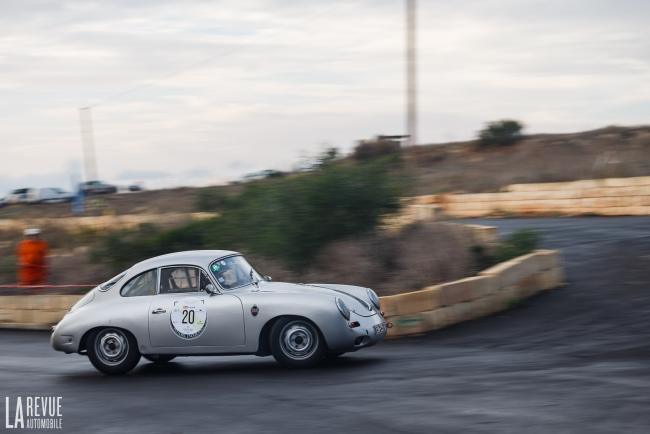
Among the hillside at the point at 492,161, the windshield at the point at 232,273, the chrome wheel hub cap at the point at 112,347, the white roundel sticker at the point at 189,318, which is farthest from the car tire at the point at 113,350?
the hillside at the point at 492,161

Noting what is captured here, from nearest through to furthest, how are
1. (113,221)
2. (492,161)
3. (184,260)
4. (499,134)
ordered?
(184,260)
(113,221)
(492,161)
(499,134)

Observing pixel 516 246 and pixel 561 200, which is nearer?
pixel 516 246

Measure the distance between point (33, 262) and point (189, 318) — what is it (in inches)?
368

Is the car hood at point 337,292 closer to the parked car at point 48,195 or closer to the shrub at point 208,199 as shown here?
the shrub at point 208,199

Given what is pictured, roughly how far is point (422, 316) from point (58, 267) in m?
11.3

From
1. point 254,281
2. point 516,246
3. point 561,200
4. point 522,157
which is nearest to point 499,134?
point 522,157

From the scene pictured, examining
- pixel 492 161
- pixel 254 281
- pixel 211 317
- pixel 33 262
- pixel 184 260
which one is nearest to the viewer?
pixel 211 317

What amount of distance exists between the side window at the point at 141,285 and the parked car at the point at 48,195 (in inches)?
2061

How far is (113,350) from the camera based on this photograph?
1125cm

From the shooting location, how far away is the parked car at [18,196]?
6262 centimetres

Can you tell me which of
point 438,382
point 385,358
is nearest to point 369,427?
point 438,382

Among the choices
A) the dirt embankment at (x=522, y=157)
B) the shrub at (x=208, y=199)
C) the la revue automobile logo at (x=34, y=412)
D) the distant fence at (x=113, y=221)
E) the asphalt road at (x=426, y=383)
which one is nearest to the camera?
the asphalt road at (x=426, y=383)

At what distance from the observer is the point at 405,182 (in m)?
16.9

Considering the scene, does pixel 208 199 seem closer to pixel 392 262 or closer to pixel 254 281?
pixel 392 262
